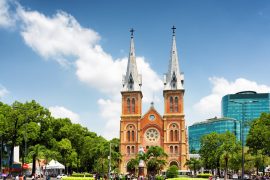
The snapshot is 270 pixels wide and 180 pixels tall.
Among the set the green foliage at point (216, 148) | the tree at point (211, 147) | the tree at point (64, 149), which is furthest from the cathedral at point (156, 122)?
the tree at point (64, 149)

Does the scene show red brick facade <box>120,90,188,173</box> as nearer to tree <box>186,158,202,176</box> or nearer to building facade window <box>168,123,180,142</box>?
building facade window <box>168,123,180,142</box>

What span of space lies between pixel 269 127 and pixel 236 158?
959 inches

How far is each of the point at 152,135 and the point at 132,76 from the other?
52.4 feet

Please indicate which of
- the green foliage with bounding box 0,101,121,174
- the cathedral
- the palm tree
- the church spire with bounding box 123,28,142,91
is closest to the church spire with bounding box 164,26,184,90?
the cathedral

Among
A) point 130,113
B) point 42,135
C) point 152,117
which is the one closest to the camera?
point 42,135

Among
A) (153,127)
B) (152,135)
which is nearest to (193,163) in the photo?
(152,135)

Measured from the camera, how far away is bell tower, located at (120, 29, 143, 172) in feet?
340

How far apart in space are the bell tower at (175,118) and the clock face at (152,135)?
2.48m

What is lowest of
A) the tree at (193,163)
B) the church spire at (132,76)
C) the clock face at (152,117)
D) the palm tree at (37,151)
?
the tree at (193,163)

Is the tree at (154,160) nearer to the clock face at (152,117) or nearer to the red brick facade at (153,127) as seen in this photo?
the red brick facade at (153,127)

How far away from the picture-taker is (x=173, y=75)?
351 ft

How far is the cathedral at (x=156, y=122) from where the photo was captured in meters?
102

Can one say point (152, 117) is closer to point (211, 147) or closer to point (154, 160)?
point (211, 147)

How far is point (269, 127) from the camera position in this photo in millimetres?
65875
